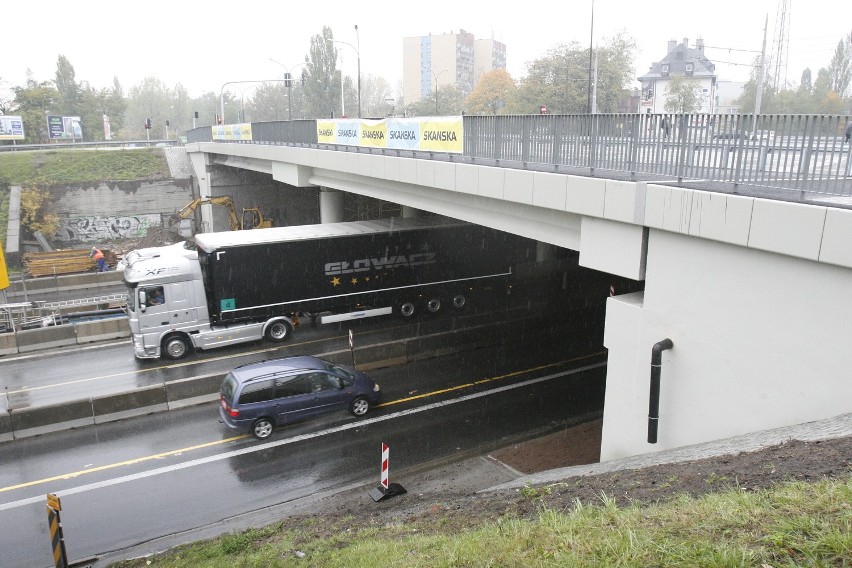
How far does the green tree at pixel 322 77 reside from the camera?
75125mm

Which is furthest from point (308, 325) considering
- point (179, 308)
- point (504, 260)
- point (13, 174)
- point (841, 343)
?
point (13, 174)

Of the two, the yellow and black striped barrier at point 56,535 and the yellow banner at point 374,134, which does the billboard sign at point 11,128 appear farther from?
the yellow and black striped barrier at point 56,535

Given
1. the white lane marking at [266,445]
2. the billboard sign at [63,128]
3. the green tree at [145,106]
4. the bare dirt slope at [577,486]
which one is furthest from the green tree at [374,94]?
the bare dirt slope at [577,486]

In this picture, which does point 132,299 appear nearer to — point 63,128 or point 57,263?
point 57,263

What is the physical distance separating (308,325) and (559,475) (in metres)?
13.9

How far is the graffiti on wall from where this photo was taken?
38656 mm

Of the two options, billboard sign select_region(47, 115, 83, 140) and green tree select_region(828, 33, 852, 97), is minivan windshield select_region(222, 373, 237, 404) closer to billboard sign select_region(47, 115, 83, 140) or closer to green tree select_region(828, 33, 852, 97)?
green tree select_region(828, 33, 852, 97)

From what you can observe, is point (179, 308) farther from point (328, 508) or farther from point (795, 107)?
point (795, 107)

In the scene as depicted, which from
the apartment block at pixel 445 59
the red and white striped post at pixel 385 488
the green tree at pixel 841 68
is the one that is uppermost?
the apartment block at pixel 445 59

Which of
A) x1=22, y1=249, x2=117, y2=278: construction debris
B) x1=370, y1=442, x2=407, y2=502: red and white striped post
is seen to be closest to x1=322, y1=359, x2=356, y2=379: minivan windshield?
x1=370, y1=442, x2=407, y2=502: red and white striped post

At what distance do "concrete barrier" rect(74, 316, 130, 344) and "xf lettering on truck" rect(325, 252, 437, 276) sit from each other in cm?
745

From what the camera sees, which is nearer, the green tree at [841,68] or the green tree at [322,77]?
the green tree at [841,68]

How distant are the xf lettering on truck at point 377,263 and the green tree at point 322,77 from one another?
5764cm

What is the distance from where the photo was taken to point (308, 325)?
2170cm
